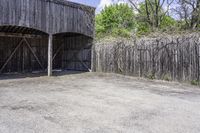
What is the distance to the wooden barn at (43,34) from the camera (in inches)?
544

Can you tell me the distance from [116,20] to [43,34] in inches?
440

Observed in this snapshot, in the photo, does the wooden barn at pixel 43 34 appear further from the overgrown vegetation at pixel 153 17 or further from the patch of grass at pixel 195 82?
the patch of grass at pixel 195 82

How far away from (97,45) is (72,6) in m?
2.91

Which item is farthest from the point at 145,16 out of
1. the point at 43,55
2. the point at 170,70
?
the point at 170,70

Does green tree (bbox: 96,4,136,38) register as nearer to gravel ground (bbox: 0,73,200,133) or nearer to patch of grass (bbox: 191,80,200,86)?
patch of grass (bbox: 191,80,200,86)

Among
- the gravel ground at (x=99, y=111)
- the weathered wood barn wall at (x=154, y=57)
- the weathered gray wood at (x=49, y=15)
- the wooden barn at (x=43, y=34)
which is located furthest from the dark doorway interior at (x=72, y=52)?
the gravel ground at (x=99, y=111)

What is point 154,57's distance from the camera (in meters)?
13.8

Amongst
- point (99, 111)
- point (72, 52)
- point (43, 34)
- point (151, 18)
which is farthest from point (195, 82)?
point (151, 18)

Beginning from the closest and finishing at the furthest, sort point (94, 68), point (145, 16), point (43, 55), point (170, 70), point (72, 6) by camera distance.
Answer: point (170, 70)
point (72, 6)
point (94, 68)
point (43, 55)
point (145, 16)

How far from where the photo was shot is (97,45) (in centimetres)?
1744

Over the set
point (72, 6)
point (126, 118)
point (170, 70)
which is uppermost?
point (72, 6)

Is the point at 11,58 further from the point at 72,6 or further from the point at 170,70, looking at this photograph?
the point at 170,70

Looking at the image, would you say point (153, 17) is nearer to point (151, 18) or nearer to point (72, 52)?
point (151, 18)

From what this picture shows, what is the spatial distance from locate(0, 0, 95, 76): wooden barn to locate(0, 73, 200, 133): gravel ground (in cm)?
514
